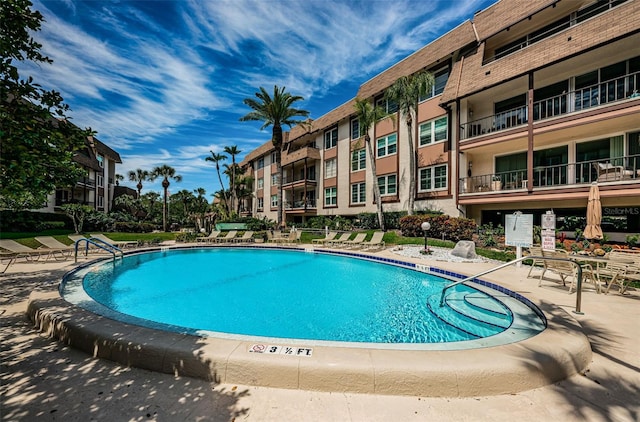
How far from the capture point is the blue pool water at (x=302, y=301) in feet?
18.6

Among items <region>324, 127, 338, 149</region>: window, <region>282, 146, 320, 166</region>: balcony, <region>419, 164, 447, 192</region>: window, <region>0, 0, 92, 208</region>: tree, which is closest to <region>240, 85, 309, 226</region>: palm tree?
<region>324, 127, 338, 149</region>: window

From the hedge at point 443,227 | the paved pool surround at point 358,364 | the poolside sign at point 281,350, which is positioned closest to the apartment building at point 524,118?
the hedge at point 443,227

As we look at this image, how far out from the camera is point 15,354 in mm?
3666

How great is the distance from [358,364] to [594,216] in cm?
1305

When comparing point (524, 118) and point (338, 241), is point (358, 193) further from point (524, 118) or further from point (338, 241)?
point (524, 118)

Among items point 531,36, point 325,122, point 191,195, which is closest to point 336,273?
point 531,36

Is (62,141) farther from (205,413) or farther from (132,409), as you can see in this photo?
(205,413)

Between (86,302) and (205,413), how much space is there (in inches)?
199

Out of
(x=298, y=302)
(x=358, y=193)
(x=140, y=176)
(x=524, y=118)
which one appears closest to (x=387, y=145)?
(x=358, y=193)

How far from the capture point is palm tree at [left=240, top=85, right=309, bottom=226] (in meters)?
24.1

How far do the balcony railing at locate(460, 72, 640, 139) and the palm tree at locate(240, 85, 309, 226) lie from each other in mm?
14547

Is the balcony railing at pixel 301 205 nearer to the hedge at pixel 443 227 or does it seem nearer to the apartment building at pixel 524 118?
the apartment building at pixel 524 118

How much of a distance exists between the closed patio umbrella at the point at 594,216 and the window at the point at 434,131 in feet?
29.8

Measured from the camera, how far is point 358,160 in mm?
25297
